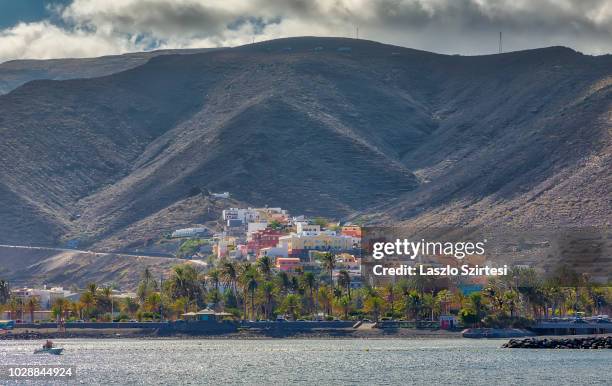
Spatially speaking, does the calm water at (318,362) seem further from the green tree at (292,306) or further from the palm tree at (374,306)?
the green tree at (292,306)

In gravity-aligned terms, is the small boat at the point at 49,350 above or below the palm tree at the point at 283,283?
below

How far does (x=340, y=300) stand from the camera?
569 ft

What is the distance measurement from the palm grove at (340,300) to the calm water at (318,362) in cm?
1058

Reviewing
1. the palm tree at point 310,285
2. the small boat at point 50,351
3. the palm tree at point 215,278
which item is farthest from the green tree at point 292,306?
the small boat at point 50,351

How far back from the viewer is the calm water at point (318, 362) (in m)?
115

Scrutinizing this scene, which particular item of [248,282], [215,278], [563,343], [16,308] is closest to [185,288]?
[248,282]

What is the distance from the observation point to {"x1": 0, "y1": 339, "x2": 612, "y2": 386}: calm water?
115188mm

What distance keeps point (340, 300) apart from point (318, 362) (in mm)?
43996

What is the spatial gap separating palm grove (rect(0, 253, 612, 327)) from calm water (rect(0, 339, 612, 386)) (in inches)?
416

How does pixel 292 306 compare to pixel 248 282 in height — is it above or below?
below

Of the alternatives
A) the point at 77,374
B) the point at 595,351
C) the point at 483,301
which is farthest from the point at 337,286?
the point at 77,374

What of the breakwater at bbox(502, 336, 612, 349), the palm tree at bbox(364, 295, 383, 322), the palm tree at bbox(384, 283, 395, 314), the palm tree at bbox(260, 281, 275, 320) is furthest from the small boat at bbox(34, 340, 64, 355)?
the palm tree at bbox(384, 283, 395, 314)

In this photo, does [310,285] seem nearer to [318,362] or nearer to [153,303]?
[153,303]

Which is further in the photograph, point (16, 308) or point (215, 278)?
point (215, 278)
